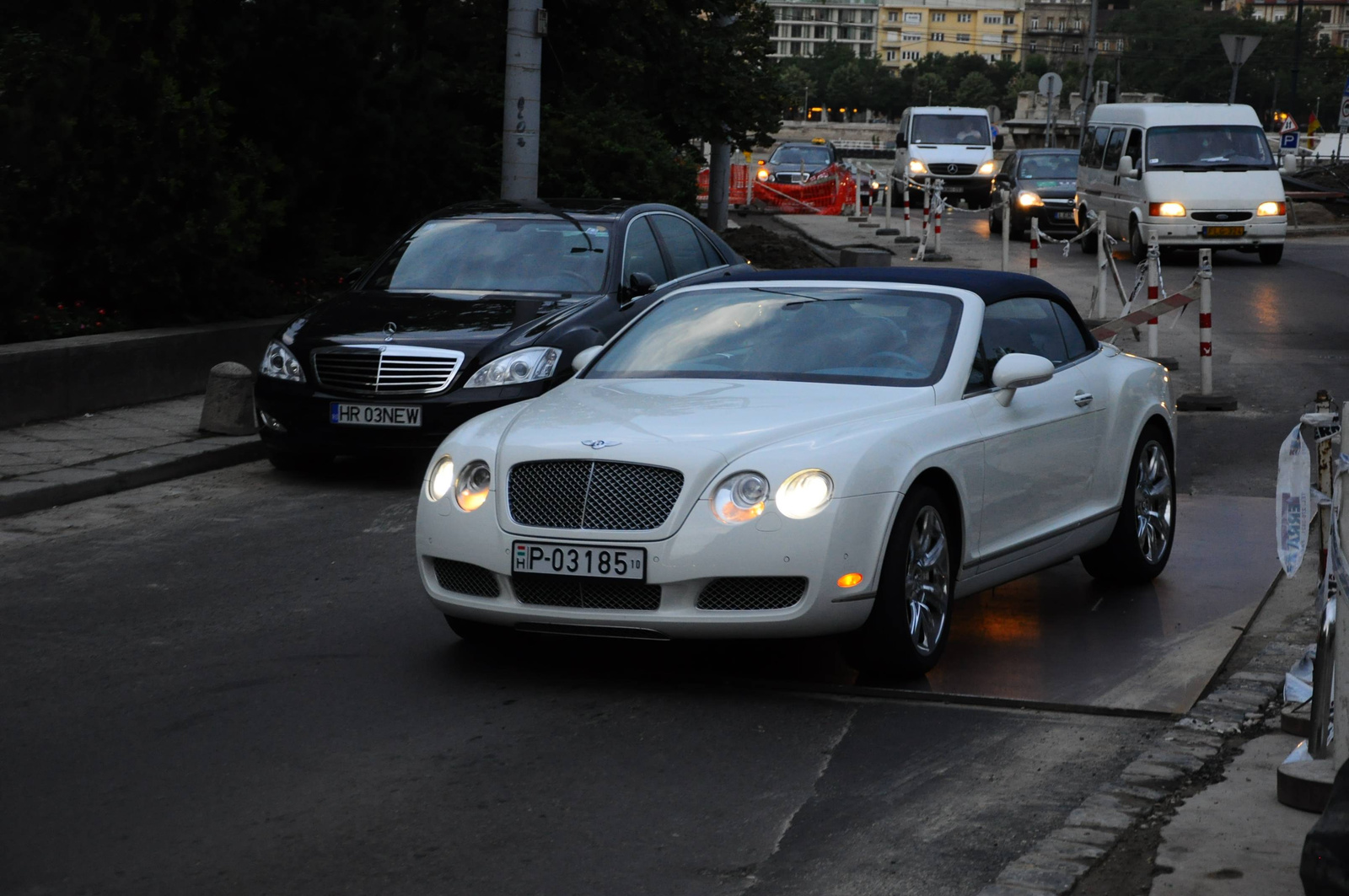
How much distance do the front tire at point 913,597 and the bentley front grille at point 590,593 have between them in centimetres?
71

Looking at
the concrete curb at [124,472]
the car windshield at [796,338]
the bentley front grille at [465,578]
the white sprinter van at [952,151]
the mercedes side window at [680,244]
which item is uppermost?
the white sprinter van at [952,151]

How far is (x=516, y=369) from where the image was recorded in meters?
10.4

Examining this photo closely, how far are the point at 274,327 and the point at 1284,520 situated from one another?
1065cm

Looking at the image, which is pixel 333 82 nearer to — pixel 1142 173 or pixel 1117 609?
pixel 1117 609

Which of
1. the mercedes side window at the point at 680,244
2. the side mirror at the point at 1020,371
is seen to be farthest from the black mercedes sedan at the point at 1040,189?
the side mirror at the point at 1020,371

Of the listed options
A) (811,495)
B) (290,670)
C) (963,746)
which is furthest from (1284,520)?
(290,670)

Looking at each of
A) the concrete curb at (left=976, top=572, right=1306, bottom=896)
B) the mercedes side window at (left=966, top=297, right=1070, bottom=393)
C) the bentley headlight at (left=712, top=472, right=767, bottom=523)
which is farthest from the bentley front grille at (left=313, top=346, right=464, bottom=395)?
the concrete curb at (left=976, top=572, right=1306, bottom=896)

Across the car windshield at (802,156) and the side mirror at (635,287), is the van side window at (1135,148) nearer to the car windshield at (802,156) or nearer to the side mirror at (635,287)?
the side mirror at (635,287)

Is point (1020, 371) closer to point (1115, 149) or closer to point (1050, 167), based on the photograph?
point (1115, 149)

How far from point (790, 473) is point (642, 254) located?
6.56 m

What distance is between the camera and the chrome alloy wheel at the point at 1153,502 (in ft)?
26.0

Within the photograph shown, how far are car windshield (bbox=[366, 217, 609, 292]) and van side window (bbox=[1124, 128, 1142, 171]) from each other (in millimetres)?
16919

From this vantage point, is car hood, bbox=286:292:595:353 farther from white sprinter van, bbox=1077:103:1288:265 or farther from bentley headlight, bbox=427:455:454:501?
white sprinter van, bbox=1077:103:1288:265

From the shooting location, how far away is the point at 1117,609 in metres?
7.46
